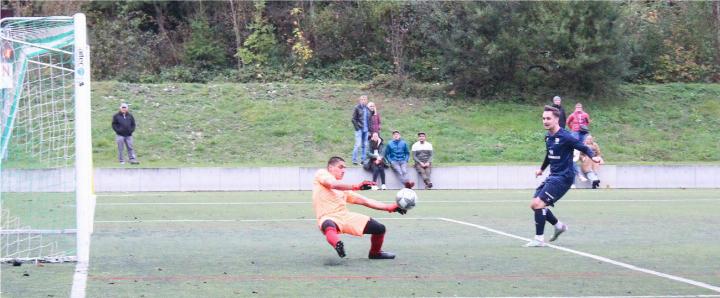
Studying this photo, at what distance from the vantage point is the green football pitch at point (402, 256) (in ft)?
31.6

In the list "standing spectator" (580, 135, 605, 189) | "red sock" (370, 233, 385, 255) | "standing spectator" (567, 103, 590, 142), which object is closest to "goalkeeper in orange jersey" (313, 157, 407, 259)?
"red sock" (370, 233, 385, 255)

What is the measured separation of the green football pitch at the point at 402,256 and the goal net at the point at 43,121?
0.63 m

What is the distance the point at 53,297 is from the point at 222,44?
34.2 metres

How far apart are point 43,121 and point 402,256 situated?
5083mm

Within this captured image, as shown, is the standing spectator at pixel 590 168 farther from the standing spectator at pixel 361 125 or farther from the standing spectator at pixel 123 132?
the standing spectator at pixel 123 132

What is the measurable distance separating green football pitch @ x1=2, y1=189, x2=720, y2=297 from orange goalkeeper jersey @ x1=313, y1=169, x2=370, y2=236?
0.40 metres

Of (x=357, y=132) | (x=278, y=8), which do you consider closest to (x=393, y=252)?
(x=357, y=132)

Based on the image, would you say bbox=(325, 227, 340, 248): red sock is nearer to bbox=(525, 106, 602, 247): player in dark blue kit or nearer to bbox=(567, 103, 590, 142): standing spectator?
bbox=(525, 106, 602, 247): player in dark blue kit

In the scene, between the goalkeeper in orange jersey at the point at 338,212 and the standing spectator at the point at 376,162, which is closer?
the goalkeeper in orange jersey at the point at 338,212

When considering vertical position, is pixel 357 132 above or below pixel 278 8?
below

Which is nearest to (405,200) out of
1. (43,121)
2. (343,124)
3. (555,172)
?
(555,172)

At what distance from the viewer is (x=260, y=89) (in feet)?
120

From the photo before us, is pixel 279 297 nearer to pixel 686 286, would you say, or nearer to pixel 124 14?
pixel 686 286

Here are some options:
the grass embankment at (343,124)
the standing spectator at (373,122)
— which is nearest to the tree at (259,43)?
the grass embankment at (343,124)
